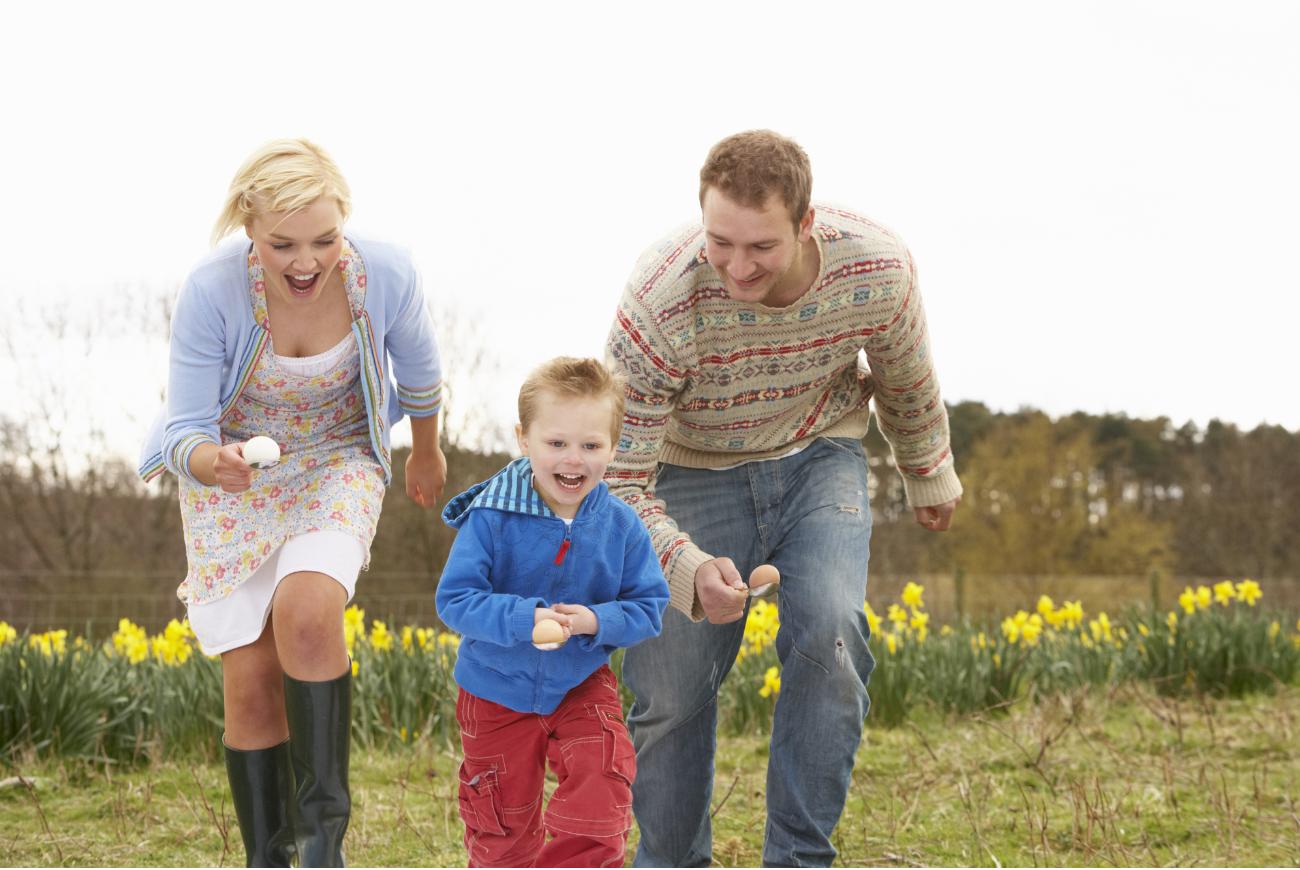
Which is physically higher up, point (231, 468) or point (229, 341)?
point (229, 341)

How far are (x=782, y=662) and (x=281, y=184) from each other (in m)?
1.49

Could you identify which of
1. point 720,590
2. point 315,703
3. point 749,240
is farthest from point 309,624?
point 749,240

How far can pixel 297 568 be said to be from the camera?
8.50 ft

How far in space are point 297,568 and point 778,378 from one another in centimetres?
112

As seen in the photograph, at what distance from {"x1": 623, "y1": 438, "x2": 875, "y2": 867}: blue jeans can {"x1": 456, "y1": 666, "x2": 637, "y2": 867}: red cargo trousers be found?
1.64 feet

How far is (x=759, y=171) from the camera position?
2412 millimetres

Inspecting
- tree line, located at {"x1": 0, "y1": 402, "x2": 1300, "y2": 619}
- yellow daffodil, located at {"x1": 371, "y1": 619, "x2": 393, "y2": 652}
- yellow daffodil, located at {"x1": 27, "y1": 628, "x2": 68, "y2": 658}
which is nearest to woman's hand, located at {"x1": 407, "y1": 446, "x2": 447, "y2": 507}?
yellow daffodil, located at {"x1": 27, "y1": 628, "x2": 68, "y2": 658}

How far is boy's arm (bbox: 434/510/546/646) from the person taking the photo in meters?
2.15

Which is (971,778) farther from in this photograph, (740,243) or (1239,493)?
(1239,493)

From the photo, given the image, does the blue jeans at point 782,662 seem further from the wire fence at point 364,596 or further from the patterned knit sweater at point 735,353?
the wire fence at point 364,596

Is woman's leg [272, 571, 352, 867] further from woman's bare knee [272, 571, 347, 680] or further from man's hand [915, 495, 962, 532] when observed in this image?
man's hand [915, 495, 962, 532]

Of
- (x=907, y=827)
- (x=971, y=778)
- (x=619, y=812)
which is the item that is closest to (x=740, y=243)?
(x=619, y=812)

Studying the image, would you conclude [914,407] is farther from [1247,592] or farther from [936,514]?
[1247,592]

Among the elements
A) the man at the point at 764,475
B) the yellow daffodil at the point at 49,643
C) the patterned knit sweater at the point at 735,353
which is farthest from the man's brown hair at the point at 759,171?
the yellow daffodil at the point at 49,643
